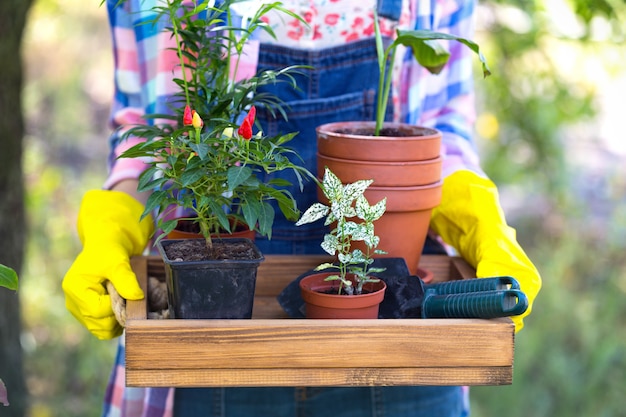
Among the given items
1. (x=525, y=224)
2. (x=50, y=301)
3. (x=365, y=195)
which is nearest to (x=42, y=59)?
(x=50, y=301)

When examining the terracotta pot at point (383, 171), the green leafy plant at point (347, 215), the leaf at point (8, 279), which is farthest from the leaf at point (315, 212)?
the leaf at point (8, 279)

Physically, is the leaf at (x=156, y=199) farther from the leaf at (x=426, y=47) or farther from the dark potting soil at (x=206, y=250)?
the leaf at (x=426, y=47)

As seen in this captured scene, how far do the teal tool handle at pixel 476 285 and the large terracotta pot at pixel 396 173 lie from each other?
0.11 meters

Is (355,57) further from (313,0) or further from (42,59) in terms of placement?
(42,59)

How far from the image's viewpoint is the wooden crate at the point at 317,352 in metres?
0.85

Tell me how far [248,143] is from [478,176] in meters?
0.46

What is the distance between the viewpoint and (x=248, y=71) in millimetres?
1214

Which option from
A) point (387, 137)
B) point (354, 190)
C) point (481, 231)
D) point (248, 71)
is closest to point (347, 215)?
point (354, 190)

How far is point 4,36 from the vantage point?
5.15 ft

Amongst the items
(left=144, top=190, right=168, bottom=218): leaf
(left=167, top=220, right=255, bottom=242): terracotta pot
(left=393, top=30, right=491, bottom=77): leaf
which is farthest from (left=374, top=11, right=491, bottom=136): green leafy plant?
(left=144, top=190, right=168, bottom=218): leaf

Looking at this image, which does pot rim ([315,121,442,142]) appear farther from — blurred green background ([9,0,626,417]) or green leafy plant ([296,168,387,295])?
blurred green background ([9,0,626,417])

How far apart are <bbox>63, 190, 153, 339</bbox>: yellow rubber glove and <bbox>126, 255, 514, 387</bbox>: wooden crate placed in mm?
155

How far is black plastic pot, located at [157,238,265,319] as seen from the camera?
0.89 meters

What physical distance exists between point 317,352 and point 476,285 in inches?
8.5
